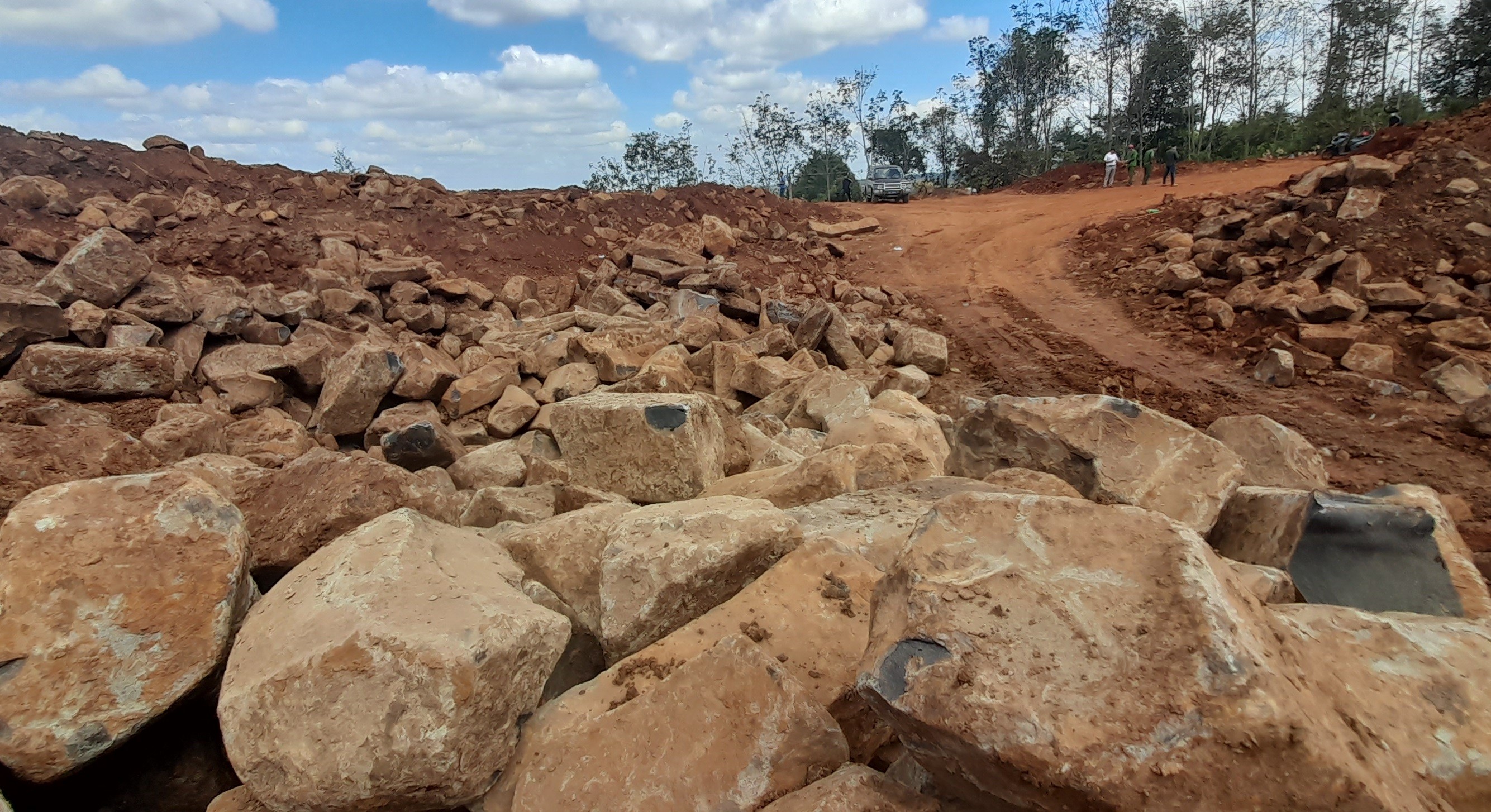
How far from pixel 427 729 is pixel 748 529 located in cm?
105

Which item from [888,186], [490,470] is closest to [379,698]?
[490,470]

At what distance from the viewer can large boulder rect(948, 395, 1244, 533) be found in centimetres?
296

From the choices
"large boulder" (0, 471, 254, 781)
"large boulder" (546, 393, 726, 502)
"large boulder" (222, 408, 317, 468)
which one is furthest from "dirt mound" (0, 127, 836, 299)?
"large boulder" (0, 471, 254, 781)

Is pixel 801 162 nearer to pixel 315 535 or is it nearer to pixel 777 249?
pixel 777 249

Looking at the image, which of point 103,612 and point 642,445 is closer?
point 103,612

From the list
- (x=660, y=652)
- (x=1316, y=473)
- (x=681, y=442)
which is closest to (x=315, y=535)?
(x=660, y=652)

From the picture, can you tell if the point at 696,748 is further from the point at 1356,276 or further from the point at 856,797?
the point at 1356,276

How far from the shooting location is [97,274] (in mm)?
6715

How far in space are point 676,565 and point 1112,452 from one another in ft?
6.25

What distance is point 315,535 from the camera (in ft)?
8.54

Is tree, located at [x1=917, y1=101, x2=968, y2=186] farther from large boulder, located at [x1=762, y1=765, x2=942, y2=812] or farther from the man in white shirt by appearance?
large boulder, located at [x1=762, y1=765, x2=942, y2=812]

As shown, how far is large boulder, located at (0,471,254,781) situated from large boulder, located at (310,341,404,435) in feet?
12.9

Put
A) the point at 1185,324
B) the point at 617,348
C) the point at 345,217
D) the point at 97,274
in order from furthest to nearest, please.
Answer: the point at 345,217, the point at 1185,324, the point at 617,348, the point at 97,274

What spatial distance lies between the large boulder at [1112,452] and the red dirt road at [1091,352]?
1.47 metres
